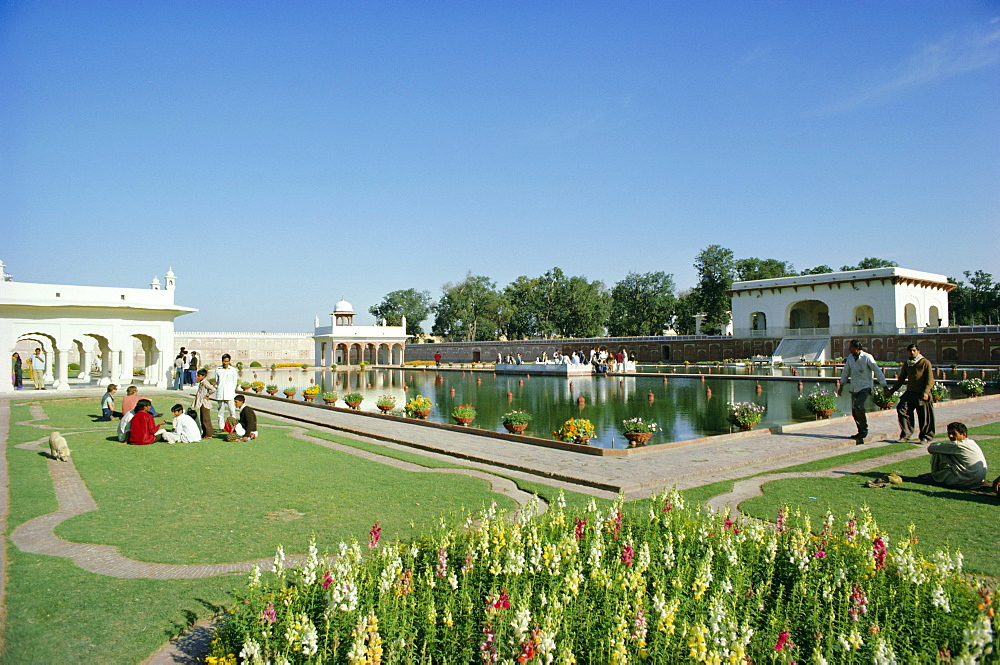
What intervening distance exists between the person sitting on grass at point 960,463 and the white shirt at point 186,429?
36.7ft

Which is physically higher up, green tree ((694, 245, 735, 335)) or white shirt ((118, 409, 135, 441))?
green tree ((694, 245, 735, 335))

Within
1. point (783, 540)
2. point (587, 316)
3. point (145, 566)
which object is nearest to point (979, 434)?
point (783, 540)

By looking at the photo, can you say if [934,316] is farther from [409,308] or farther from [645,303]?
[409,308]

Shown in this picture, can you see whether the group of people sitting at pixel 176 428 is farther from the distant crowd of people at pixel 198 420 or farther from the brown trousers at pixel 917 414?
the brown trousers at pixel 917 414

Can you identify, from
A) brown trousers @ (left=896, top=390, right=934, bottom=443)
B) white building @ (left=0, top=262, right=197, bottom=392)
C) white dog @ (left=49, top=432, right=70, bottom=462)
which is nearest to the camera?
white dog @ (left=49, top=432, right=70, bottom=462)

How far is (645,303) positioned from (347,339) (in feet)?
98.6

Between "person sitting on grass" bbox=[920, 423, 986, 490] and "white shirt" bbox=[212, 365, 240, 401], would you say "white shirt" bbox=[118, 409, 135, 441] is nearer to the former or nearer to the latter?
"white shirt" bbox=[212, 365, 240, 401]

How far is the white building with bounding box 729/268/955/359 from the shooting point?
4119cm

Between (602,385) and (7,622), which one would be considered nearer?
(7,622)

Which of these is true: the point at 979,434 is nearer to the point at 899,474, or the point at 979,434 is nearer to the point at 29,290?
the point at 899,474

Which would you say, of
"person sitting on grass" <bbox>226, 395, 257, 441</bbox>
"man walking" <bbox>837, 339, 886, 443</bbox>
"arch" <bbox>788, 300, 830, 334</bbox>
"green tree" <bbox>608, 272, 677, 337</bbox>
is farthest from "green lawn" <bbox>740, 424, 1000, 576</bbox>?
"green tree" <bbox>608, 272, 677, 337</bbox>

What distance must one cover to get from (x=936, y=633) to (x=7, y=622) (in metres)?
5.39

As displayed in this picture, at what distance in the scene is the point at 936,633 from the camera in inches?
131

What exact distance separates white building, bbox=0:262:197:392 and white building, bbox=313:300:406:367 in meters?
26.3
